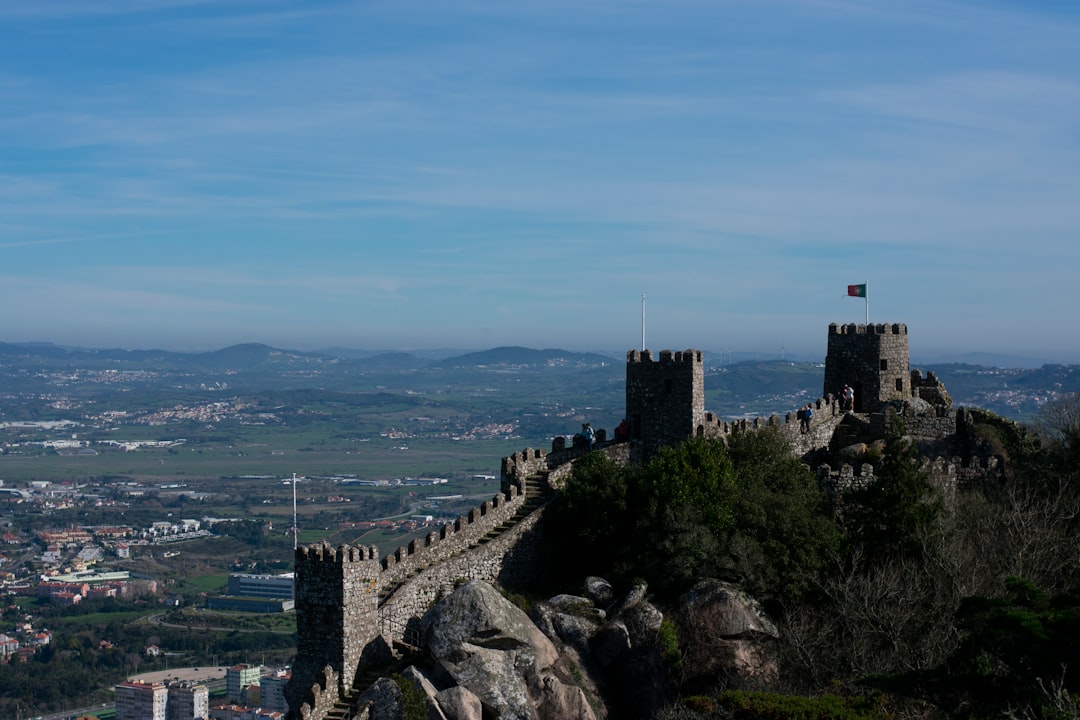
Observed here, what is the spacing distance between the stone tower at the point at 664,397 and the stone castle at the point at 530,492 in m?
0.03

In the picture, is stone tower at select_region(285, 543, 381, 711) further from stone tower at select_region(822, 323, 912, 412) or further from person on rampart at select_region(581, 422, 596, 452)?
stone tower at select_region(822, 323, 912, 412)

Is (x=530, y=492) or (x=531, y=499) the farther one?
(x=530, y=492)

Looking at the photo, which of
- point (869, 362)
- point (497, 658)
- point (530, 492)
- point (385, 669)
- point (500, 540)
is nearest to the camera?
point (497, 658)

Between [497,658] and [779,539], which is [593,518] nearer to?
[779,539]

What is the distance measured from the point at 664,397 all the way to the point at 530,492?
16.4ft

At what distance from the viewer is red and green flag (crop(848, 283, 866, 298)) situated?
4850 cm

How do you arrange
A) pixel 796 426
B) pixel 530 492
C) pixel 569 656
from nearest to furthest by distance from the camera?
pixel 569 656 < pixel 530 492 < pixel 796 426

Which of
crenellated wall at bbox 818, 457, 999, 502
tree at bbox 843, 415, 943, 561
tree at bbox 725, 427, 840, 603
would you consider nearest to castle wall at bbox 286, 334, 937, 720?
crenellated wall at bbox 818, 457, 999, 502

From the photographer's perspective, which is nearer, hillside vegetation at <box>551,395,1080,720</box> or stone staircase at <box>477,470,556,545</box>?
hillside vegetation at <box>551,395,1080,720</box>

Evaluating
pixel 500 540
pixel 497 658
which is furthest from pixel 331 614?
pixel 500 540

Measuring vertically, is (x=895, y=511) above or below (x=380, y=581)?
above

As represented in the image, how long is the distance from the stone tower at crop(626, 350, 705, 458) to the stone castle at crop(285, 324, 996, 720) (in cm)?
3

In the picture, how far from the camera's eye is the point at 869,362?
152 feet

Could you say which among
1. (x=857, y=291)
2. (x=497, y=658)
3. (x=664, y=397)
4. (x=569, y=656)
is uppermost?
(x=857, y=291)
